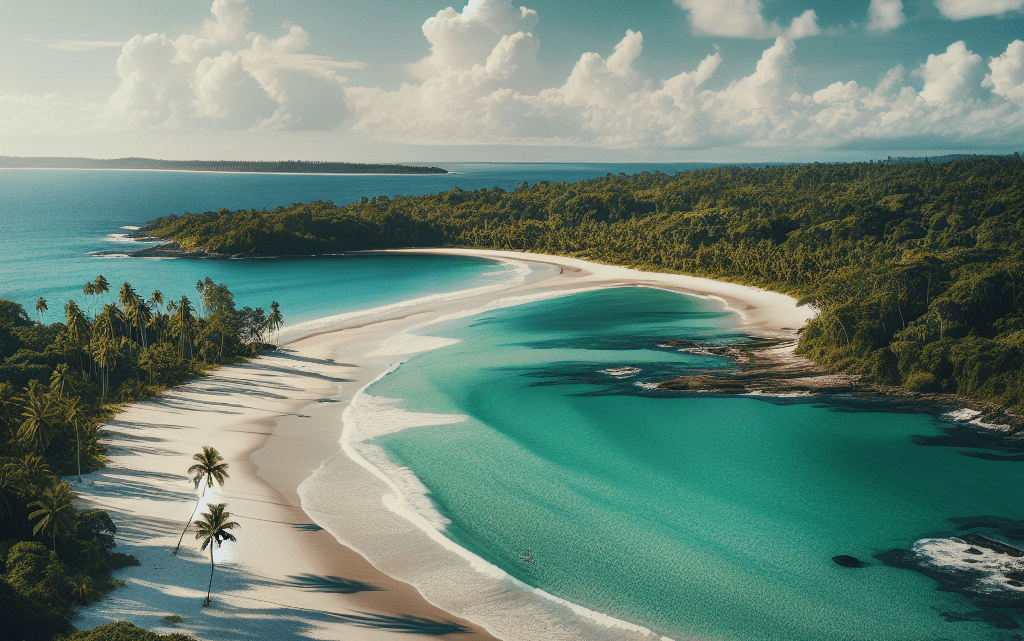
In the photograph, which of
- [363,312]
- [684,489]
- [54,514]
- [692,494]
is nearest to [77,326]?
[54,514]

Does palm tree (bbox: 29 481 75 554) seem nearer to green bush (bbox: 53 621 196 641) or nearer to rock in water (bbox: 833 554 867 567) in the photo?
green bush (bbox: 53 621 196 641)

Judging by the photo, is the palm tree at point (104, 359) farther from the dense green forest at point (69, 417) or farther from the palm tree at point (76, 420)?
the palm tree at point (76, 420)

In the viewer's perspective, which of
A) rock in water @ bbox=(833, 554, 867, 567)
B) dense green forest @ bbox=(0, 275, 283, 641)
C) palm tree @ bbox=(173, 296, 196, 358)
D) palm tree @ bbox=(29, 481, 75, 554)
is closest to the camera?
dense green forest @ bbox=(0, 275, 283, 641)

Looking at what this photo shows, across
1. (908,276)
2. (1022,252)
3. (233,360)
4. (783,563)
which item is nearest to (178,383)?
(233,360)

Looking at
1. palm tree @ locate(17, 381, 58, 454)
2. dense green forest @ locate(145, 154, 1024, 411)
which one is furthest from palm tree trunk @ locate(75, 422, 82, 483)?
dense green forest @ locate(145, 154, 1024, 411)

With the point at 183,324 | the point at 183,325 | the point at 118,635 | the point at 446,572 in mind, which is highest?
the point at 183,324

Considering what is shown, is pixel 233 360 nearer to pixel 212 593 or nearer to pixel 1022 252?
pixel 212 593

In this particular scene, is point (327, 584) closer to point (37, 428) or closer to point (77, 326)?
point (37, 428)
